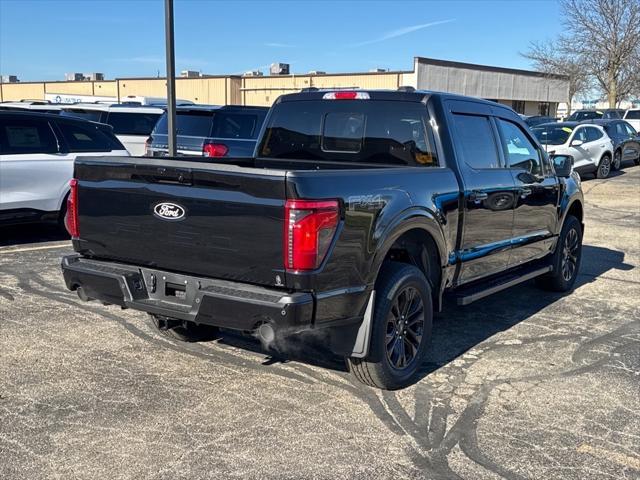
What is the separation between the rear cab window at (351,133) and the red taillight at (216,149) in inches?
249

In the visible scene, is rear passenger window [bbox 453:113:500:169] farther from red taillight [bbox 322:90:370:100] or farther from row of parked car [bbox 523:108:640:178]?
row of parked car [bbox 523:108:640:178]

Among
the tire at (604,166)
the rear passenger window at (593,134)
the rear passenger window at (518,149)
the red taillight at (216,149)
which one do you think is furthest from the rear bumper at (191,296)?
the tire at (604,166)

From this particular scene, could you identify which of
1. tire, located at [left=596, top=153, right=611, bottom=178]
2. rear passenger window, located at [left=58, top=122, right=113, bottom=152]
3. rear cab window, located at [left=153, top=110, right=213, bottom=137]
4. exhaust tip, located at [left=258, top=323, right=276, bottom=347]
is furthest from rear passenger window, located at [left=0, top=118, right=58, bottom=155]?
tire, located at [left=596, top=153, right=611, bottom=178]

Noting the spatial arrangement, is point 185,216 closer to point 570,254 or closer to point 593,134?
point 570,254

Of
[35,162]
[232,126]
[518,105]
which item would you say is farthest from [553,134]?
[518,105]

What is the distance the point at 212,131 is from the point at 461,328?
7739mm

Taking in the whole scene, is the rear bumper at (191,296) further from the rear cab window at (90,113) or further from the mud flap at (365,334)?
the rear cab window at (90,113)

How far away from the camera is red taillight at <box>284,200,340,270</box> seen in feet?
12.1

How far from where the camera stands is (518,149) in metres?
6.33

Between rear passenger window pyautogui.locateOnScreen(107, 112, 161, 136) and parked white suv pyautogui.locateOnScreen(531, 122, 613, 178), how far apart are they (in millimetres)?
10092

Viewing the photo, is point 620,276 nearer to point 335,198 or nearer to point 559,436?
point 559,436

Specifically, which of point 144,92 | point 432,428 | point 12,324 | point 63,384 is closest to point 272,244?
point 432,428

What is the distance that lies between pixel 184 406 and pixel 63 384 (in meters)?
0.89

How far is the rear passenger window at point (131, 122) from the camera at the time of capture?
1611cm
